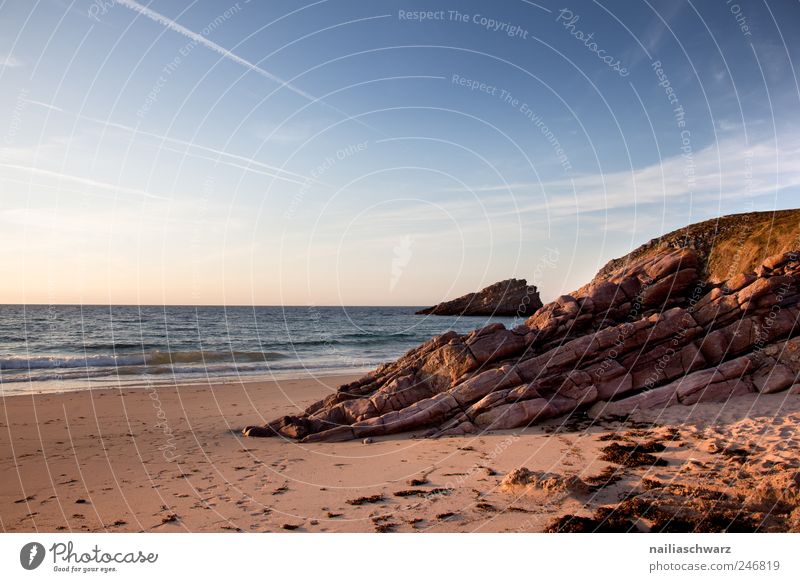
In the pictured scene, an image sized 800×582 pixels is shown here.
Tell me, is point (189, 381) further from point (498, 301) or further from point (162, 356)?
point (498, 301)

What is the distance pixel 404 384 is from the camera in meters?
19.0

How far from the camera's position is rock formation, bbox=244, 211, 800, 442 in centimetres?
1642

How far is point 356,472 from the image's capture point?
13.4 metres

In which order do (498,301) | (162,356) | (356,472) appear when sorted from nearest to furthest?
(356,472) < (162,356) < (498,301)

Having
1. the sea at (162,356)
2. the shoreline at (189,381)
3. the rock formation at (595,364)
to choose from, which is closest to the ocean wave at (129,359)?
the sea at (162,356)

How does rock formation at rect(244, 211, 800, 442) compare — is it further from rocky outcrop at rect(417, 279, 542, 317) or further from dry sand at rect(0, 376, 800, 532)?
rocky outcrop at rect(417, 279, 542, 317)

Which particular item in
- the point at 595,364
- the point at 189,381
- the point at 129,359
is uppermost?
the point at 129,359

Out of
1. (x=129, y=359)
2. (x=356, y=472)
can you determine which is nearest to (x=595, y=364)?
(x=356, y=472)

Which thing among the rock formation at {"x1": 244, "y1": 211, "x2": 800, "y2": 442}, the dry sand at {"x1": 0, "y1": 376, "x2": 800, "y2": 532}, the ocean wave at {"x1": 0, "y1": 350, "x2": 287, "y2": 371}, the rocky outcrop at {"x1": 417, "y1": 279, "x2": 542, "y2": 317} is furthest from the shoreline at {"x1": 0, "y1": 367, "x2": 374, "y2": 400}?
the rocky outcrop at {"x1": 417, "y1": 279, "x2": 542, "y2": 317}

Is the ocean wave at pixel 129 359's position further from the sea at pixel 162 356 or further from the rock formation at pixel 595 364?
the rock formation at pixel 595 364

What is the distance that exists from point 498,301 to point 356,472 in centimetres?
15476

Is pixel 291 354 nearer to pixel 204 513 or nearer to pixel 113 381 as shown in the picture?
pixel 113 381

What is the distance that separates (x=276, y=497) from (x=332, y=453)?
415cm

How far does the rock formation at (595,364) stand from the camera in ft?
53.9
